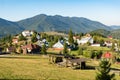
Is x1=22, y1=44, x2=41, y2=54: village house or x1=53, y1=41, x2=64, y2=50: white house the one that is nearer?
x1=22, y1=44, x2=41, y2=54: village house

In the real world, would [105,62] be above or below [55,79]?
above

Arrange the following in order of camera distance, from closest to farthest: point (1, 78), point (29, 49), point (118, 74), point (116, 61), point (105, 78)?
point (105, 78), point (1, 78), point (118, 74), point (116, 61), point (29, 49)

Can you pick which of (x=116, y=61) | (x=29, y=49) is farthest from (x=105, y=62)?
(x=29, y=49)

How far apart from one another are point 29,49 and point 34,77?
74.0m

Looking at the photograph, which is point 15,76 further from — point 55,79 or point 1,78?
point 55,79

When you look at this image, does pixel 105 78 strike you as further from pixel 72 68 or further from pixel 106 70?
pixel 72 68

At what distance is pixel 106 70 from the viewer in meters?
40.9

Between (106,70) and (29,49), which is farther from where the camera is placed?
(29,49)

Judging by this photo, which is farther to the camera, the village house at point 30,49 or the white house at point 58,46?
the white house at point 58,46

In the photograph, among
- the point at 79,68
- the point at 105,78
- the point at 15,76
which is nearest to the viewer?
the point at 105,78

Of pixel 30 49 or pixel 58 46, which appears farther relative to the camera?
pixel 58 46

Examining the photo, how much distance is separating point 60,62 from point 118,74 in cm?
1966

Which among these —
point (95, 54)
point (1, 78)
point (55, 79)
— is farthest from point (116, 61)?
point (1, 78)

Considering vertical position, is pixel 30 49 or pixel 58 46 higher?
pixel 58 46
